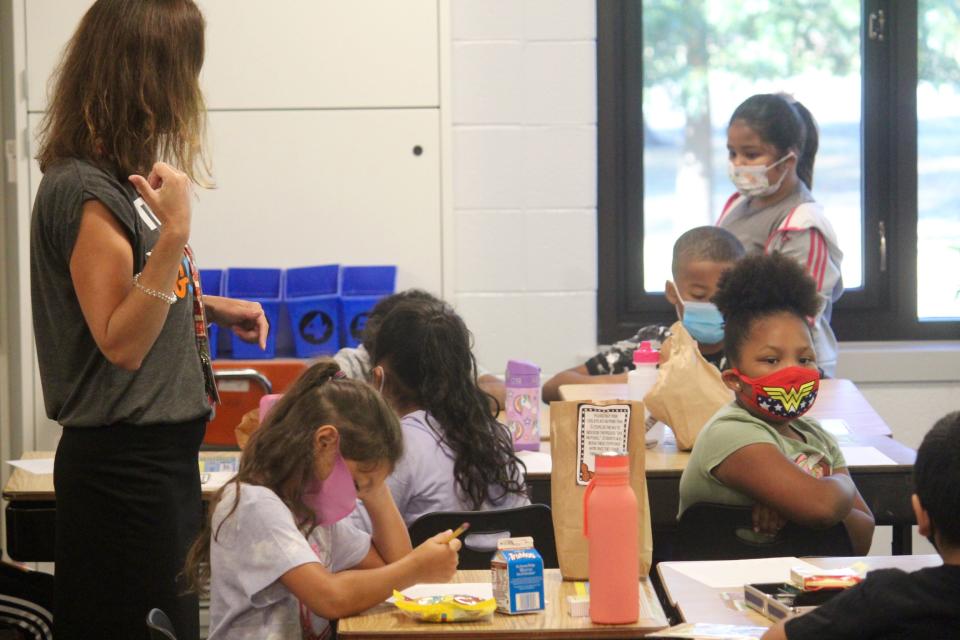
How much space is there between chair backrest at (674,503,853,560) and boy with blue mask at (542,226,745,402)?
3.06 ft

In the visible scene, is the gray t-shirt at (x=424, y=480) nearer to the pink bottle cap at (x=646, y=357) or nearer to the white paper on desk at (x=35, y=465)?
the pink bottle cap at (x=646, y=357)

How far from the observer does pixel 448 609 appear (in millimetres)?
1601

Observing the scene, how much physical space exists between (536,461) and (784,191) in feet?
4.66

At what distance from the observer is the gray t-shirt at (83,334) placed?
1740 mm

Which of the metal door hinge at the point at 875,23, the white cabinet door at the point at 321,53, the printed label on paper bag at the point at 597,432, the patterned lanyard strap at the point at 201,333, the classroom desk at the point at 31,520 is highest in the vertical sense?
the metal door hinge at the point at 875,23

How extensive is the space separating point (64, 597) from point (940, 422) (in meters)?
1.27

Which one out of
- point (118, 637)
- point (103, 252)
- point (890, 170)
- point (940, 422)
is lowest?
point (118, 637)

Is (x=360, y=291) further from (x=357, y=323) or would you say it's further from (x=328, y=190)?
(x=328, y=190)

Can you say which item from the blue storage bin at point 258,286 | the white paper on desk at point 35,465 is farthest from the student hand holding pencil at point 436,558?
the blue storage bin at point 258,286

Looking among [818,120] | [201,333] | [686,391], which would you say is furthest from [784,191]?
[201,333]

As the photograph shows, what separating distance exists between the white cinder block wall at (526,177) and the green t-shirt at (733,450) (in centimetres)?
189

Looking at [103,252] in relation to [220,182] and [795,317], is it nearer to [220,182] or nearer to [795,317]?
[795,317]

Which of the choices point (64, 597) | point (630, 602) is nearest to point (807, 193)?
point (630, 602)

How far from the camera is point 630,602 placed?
1.59 metres
